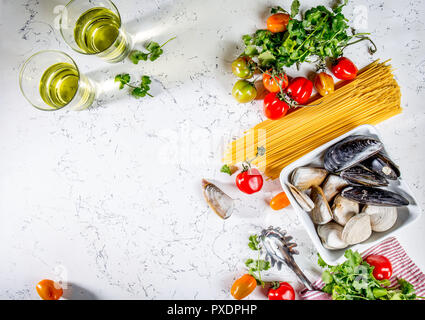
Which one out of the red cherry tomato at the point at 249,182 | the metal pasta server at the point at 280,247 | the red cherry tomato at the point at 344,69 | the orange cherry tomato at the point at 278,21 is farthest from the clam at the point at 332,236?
the orange cherry tomato at the point at 278,21

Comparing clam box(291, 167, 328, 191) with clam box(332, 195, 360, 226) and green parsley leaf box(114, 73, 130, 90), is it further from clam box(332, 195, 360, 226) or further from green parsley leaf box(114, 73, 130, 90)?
green parsley leaf box(114, 73, 130, 90)

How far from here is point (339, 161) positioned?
0.99 meters

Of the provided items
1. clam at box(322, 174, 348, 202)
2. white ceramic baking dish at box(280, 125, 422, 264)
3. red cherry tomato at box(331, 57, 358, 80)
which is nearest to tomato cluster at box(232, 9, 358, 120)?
red cherry tomato at box(331, 57, 358, 80)

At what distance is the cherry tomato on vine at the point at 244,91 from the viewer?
1030 mm

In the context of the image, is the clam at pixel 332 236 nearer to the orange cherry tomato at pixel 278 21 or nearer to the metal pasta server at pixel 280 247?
the metal pasta server at pixel 280 247

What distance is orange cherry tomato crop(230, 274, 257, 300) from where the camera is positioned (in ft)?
3.54

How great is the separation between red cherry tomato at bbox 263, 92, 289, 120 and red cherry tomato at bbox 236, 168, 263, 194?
204 millimetres

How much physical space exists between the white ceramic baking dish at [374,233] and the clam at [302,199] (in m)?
0.01

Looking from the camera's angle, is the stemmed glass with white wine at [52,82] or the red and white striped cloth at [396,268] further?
the red and white striped cloth at [396,268]

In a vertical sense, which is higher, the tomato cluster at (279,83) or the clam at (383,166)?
the tomato cluster at (279,83)

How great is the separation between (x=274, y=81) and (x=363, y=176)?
42 cm

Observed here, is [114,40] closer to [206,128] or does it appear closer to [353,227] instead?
[206,128]

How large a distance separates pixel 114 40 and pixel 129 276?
80 cm

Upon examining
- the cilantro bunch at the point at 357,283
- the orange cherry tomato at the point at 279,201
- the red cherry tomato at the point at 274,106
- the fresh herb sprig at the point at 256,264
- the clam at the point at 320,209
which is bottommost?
the cilantro bunch at the point at 357,283
